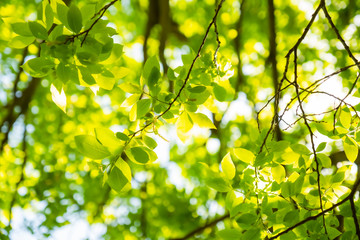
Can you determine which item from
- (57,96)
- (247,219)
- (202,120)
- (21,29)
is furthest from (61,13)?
(247,219)

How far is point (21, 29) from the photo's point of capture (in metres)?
1.24

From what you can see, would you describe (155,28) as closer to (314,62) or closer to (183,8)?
(183,8)

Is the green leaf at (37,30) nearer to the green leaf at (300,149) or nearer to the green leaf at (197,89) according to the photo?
the green leaf at (197,89)

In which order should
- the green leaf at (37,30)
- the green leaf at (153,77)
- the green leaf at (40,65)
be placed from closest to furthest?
the green leaf at (37,30) → the green leaf at (40,65) → the green leaf at (153,77)

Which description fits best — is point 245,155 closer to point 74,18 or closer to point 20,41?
point 74,18

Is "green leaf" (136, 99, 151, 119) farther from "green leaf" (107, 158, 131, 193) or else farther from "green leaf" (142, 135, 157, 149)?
"green leaf" (107, 158, 131, 193)

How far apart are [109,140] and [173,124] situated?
0.78 metres

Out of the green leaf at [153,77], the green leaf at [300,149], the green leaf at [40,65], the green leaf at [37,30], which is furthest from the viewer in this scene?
the green leaf at [300,149]

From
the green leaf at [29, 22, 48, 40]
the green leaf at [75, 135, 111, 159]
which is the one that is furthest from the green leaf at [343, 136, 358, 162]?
the green leaf at [29, 22, 48, 40]

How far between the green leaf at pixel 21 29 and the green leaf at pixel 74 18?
209mm

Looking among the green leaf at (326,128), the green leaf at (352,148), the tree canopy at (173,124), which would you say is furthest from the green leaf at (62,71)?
the green leaf at (352,148)

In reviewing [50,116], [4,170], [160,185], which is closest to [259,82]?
[160,185]

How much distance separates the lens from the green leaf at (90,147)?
1243mm

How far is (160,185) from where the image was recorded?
546 centimetres
